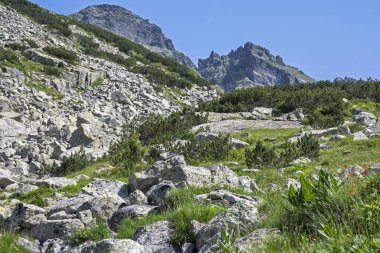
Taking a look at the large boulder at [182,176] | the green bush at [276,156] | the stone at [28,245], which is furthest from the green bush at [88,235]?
the green bush at [276,156]

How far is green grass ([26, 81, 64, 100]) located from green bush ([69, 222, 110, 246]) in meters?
36.9

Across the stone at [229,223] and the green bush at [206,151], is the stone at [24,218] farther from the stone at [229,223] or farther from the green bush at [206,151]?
the green bush at [206,151]

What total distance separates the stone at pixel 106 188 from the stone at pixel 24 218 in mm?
2425

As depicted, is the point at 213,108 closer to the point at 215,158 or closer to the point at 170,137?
the point at 170,137

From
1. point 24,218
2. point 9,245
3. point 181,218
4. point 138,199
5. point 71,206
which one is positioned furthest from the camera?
point 71,206

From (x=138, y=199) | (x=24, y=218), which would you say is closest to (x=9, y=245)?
(x=24, y=218)

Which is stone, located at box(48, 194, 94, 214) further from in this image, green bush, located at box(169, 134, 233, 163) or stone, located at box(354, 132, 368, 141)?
stone, located at box(354, 132, 368, 141)

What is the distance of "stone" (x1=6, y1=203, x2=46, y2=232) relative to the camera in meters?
9.98

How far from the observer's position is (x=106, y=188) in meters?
13.3

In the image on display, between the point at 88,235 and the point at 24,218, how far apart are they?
10.6 feet

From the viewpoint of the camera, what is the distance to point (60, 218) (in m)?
9.89

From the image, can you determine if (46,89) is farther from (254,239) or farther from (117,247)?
(254,239)

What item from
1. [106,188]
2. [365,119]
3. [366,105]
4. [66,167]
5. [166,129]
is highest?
[366,105]

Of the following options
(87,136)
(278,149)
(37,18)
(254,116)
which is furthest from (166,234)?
(37,18)
